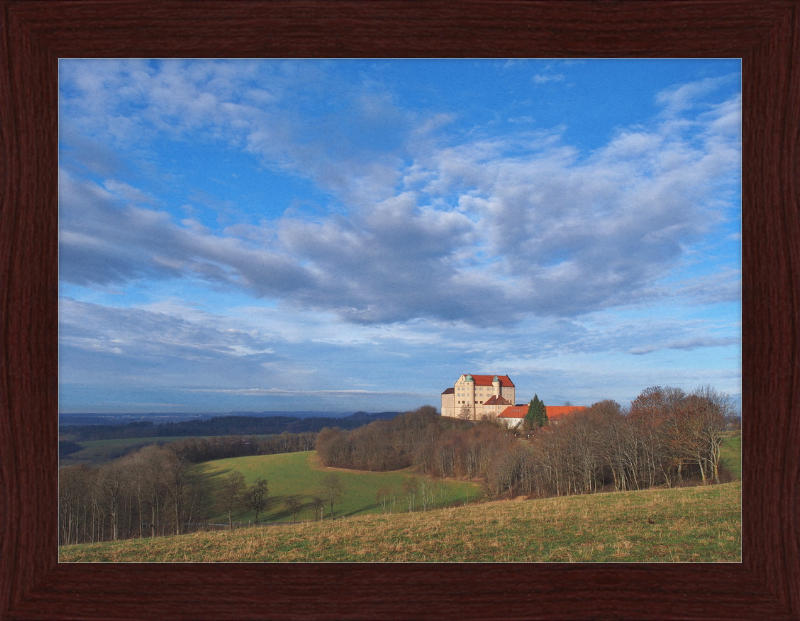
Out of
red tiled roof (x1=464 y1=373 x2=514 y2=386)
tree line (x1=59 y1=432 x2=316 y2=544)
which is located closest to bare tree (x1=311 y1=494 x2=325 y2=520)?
tree line (x1=59 y1=432 x2=316 y2=544)

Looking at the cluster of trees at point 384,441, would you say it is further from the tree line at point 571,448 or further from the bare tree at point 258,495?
the bare tree at point 258,495

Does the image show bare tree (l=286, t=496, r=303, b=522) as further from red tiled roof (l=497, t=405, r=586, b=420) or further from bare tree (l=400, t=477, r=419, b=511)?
red tiled roof (l=497, t=405, r=586, b=420)

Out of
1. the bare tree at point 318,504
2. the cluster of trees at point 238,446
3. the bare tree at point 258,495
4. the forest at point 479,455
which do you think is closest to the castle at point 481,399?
the forest at point 479,455

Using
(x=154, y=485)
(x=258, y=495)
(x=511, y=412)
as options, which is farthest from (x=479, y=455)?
(x=154, y=485)

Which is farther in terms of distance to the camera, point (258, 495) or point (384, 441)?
Result: point (258, 495)

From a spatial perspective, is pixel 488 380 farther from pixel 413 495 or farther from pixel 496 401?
pixel 413 495
